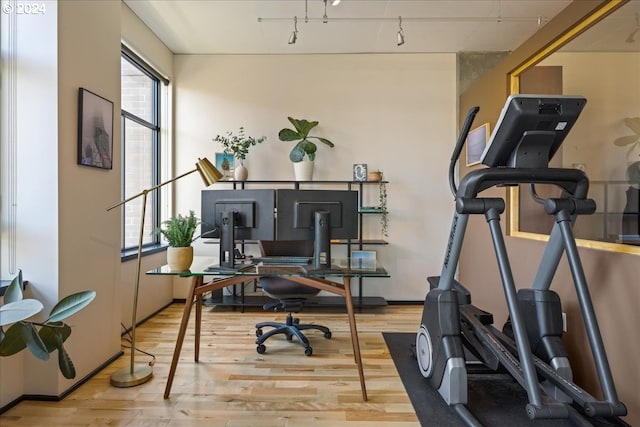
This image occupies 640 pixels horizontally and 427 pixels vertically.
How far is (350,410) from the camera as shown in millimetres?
1973

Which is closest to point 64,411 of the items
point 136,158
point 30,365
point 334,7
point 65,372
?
point 30,365

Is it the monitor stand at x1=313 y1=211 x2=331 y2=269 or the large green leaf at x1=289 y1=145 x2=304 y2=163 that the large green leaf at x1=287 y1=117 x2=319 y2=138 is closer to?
the large green leaf at x1=289 y1=145 x2=304 y2=163

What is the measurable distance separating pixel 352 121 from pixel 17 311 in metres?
3.56

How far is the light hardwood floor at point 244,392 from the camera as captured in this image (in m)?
1.89

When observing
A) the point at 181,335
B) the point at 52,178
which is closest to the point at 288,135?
the point at 52,178

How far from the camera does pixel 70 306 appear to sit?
1.48 metres

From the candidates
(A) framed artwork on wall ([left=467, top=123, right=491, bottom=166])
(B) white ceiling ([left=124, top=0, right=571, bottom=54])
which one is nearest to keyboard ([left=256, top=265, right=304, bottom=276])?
(A) framed artwork on wall ([left=467, top=123, right=491, bottom=166])

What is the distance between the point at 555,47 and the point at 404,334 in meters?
2.56

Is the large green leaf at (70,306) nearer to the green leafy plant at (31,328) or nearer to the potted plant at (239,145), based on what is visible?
the green leafy plant at (31,328)

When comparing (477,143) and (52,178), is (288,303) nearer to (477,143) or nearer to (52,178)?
(52,178)

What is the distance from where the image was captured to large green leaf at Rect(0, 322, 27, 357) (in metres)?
1.33

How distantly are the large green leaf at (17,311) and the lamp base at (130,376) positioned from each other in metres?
1.19

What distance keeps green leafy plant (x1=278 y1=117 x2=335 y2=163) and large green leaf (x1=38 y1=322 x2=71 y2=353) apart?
2781 mm

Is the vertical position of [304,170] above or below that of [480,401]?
above
